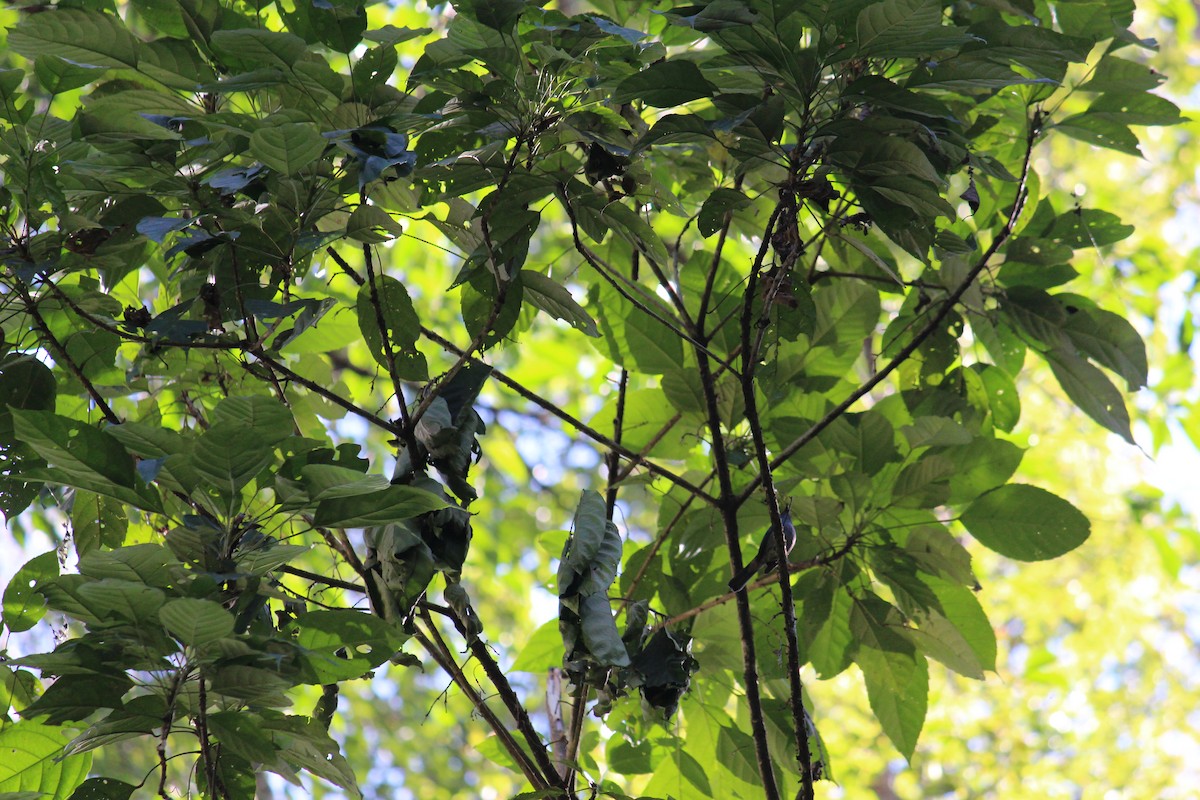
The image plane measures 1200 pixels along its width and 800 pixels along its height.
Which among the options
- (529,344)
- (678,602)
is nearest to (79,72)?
(678,602)

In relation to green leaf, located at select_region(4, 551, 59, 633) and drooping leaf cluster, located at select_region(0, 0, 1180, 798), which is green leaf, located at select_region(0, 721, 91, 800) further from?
green leaf, located at select_region(4, 551, 59, 633)

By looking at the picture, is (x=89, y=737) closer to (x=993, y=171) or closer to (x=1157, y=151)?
(x=993, y=171)

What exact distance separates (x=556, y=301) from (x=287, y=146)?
375 mm

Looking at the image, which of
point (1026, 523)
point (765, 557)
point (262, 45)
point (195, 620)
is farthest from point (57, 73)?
point (1026, 523)

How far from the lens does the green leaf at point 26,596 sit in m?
1.07

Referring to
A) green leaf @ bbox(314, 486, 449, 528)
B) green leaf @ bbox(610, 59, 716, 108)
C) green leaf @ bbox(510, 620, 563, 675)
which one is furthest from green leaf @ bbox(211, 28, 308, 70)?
green leaf @ bbox(510, 620, 563, 675)

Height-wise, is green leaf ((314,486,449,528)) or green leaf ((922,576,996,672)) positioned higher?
green leaf ((922,576,996,672))

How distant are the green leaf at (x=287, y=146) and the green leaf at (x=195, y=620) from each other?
0.39 metres

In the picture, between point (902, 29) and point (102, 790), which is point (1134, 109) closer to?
point (902, 29)

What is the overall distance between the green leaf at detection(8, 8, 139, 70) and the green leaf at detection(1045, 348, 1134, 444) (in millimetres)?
1269

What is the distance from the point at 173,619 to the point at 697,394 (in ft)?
2.65

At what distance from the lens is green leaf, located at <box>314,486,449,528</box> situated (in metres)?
0.84

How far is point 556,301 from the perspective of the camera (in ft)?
3.76

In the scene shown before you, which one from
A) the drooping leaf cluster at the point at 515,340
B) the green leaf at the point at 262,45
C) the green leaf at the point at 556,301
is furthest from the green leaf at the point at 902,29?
the green leaf at the point at 262,45
